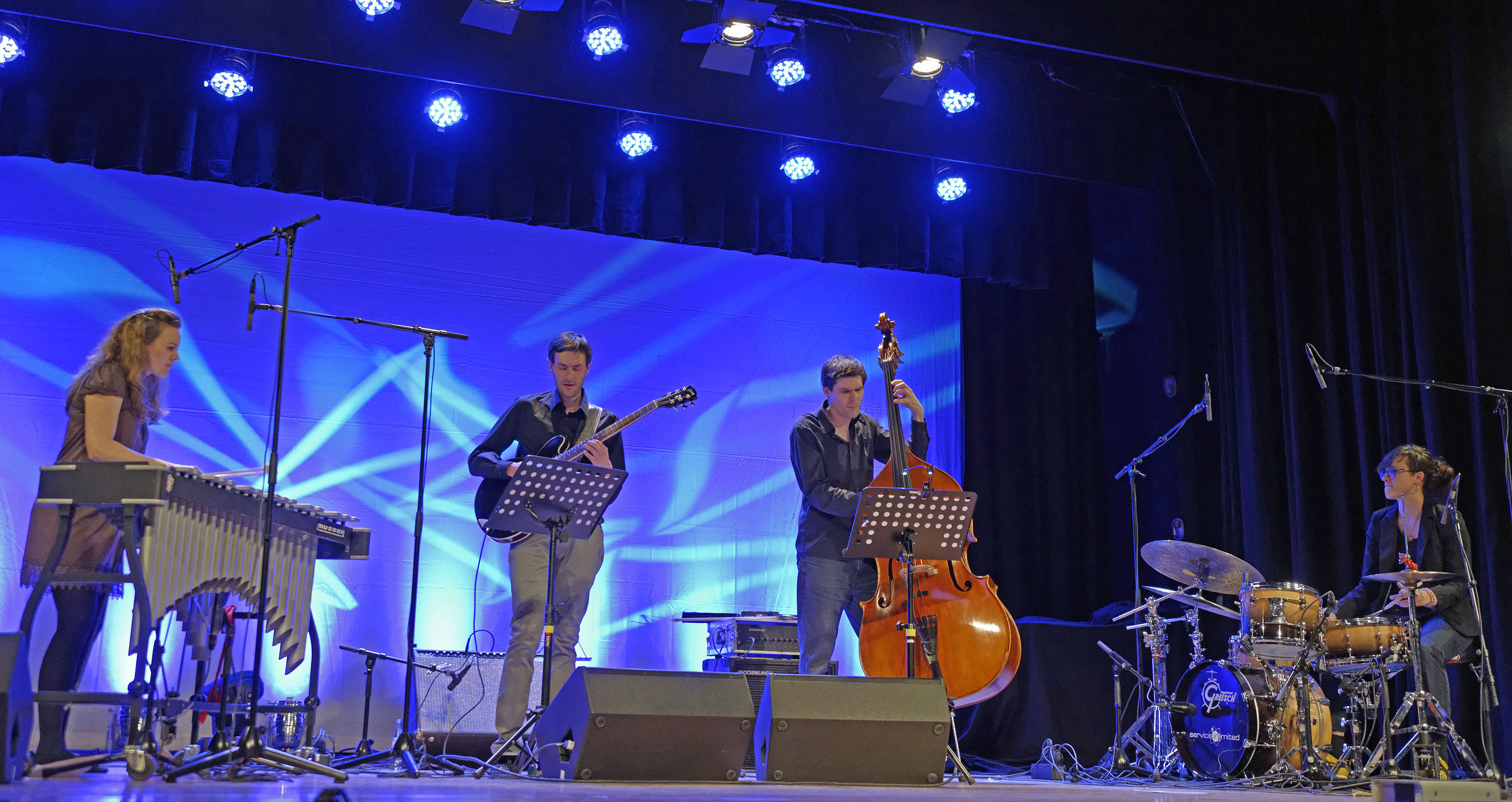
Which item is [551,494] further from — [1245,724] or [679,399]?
[1245,724]

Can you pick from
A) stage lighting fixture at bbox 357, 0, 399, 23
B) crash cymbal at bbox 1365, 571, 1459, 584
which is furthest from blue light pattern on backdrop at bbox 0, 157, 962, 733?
crash cymbal at bbox 1365, 571, 1459, 584

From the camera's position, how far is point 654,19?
6.20 meters

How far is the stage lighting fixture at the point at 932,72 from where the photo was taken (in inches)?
241

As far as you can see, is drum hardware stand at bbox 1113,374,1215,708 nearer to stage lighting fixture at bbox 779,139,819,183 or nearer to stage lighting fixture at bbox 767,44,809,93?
stage lighting fixture at bbox 779,139,819,183

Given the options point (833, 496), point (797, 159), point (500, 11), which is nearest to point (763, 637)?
point (833, 496)

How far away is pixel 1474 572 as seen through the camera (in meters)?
5.33

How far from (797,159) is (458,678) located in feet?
11.0

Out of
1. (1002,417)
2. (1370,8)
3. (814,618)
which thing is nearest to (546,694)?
(814,618)

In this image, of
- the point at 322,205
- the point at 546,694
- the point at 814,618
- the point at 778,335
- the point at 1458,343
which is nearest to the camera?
the point at 546,694

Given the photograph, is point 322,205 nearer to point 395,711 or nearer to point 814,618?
point 395,711

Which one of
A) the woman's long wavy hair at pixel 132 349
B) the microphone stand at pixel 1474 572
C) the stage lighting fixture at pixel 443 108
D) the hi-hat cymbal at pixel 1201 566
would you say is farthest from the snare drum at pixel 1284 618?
the stage lighting fixture at pixel 443 108

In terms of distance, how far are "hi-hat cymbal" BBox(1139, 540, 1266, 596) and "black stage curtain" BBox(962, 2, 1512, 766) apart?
917 mm

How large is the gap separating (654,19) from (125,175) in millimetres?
2814

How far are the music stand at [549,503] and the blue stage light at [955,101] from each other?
340 centimetres
